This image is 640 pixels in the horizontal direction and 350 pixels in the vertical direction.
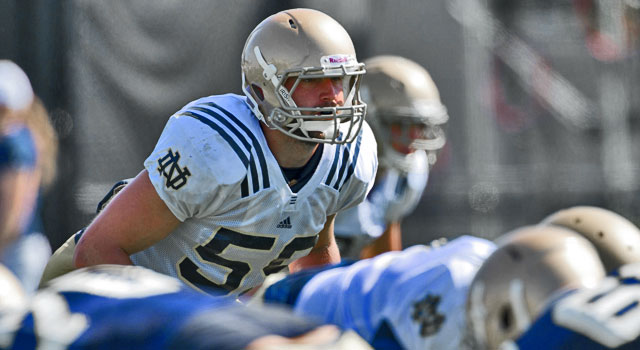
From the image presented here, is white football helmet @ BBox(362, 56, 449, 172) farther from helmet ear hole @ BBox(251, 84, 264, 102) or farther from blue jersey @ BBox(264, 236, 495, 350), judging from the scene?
blue jersey @ BBox(264, 236, 495, 350)

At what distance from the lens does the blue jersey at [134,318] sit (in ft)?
4.50

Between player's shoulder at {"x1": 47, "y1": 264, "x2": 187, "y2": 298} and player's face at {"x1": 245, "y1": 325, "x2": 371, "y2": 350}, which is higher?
player's shoulder at {"x1": 47, "y1": 264, "x2": 187, "y2": 298}

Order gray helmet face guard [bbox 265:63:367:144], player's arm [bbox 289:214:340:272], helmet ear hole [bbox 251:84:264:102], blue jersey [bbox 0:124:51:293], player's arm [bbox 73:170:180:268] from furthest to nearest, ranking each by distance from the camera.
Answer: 1. blue jersey [bbox 0:124:51:293]
2. player's arm [bbox 289:214:340:272]
3. helmet ear hole [bbox 251:84:264:102]
4. gray helmet face guard [bbox 265:63:367:144]
5. player's arm [bbox 73:170:180:268]

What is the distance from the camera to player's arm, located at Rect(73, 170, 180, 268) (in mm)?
2928

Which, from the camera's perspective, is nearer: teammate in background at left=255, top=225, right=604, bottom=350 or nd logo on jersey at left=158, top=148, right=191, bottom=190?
teammate in background at left=255, top=225, right=604, bottom=350

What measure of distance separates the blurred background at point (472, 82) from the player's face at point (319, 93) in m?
3.33

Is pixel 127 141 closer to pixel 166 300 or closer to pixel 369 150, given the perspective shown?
pixel 369 150

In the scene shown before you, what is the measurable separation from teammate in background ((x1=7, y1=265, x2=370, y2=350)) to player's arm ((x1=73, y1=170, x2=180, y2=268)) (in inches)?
53.5

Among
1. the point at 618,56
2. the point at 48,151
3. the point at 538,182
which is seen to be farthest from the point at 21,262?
the point at 618,56

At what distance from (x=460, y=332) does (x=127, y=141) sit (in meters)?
4.23

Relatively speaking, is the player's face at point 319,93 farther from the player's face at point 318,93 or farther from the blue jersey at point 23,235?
the blue jersey at point 23,235

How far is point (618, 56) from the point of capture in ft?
28.6

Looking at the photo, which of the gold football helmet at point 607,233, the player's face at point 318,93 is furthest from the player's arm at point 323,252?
the gold football helmet at point 607,233

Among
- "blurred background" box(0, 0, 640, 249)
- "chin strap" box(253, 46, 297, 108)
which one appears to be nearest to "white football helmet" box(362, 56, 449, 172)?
"blurred background" box(0, 0, 640, 249)
